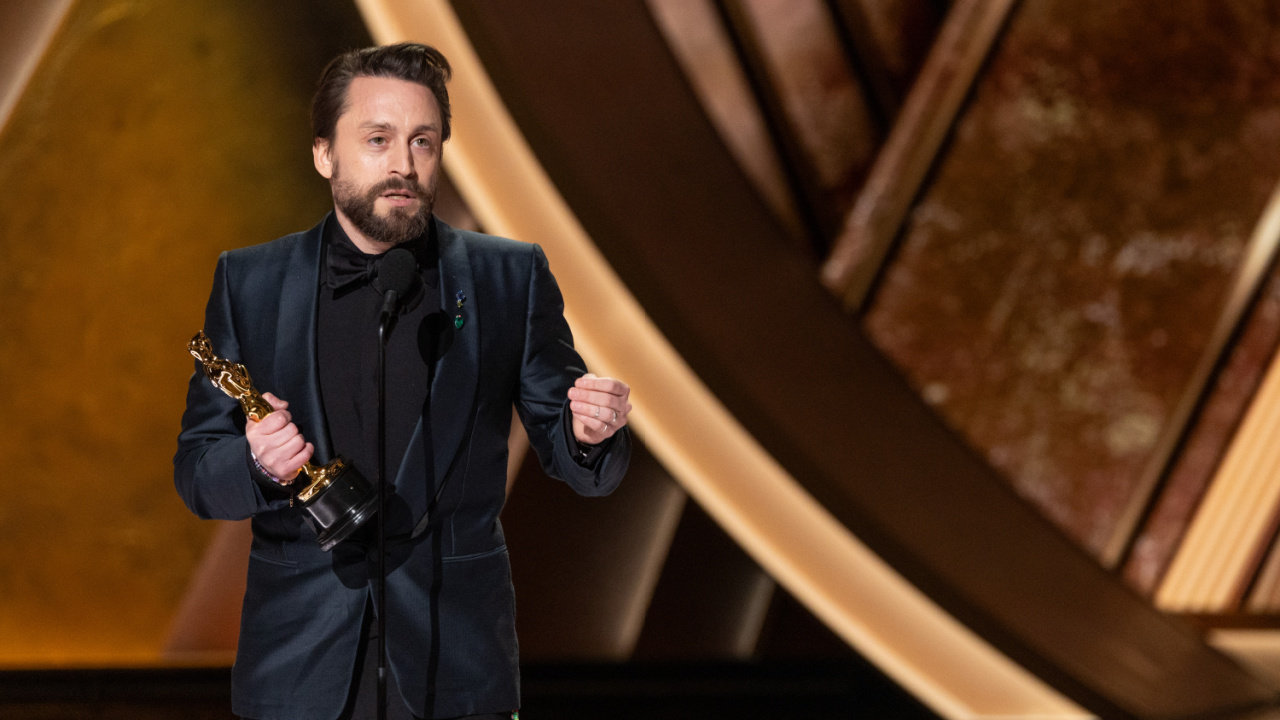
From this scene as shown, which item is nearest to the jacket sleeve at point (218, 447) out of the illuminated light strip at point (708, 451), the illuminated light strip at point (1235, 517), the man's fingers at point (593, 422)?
the man's fingers at point (593, 422)

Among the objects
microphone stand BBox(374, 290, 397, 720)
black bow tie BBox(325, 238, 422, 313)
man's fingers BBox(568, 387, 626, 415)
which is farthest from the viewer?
black bow tie BBox(325, 238, 422, 313)

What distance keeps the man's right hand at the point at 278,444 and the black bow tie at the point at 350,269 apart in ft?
0.73

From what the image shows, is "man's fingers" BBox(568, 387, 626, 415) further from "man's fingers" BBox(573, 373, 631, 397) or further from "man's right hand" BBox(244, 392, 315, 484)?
"man's right hand" BBox(244, 392, 315, 484)

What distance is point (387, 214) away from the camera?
1160 millimetres

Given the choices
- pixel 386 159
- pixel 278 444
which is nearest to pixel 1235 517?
pixel 386 159

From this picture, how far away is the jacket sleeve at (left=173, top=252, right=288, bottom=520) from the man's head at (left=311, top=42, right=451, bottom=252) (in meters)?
0.19

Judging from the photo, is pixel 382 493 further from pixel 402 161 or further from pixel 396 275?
pixel 402 161

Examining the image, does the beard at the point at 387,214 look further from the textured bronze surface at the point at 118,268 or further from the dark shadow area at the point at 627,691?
the dark shadow area at the point at 627,691

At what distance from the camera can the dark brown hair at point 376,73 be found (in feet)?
3.89

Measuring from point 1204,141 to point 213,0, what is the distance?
2999 millimetres

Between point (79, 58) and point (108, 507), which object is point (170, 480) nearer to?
point (108, 507)

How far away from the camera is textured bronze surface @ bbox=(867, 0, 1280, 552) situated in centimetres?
324

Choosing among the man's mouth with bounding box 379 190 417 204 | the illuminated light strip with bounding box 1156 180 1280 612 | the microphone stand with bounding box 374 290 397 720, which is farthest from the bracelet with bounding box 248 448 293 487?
the illuminated light strip with bounding box 1156 180 1280 612

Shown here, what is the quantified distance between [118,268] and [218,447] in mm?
1561
